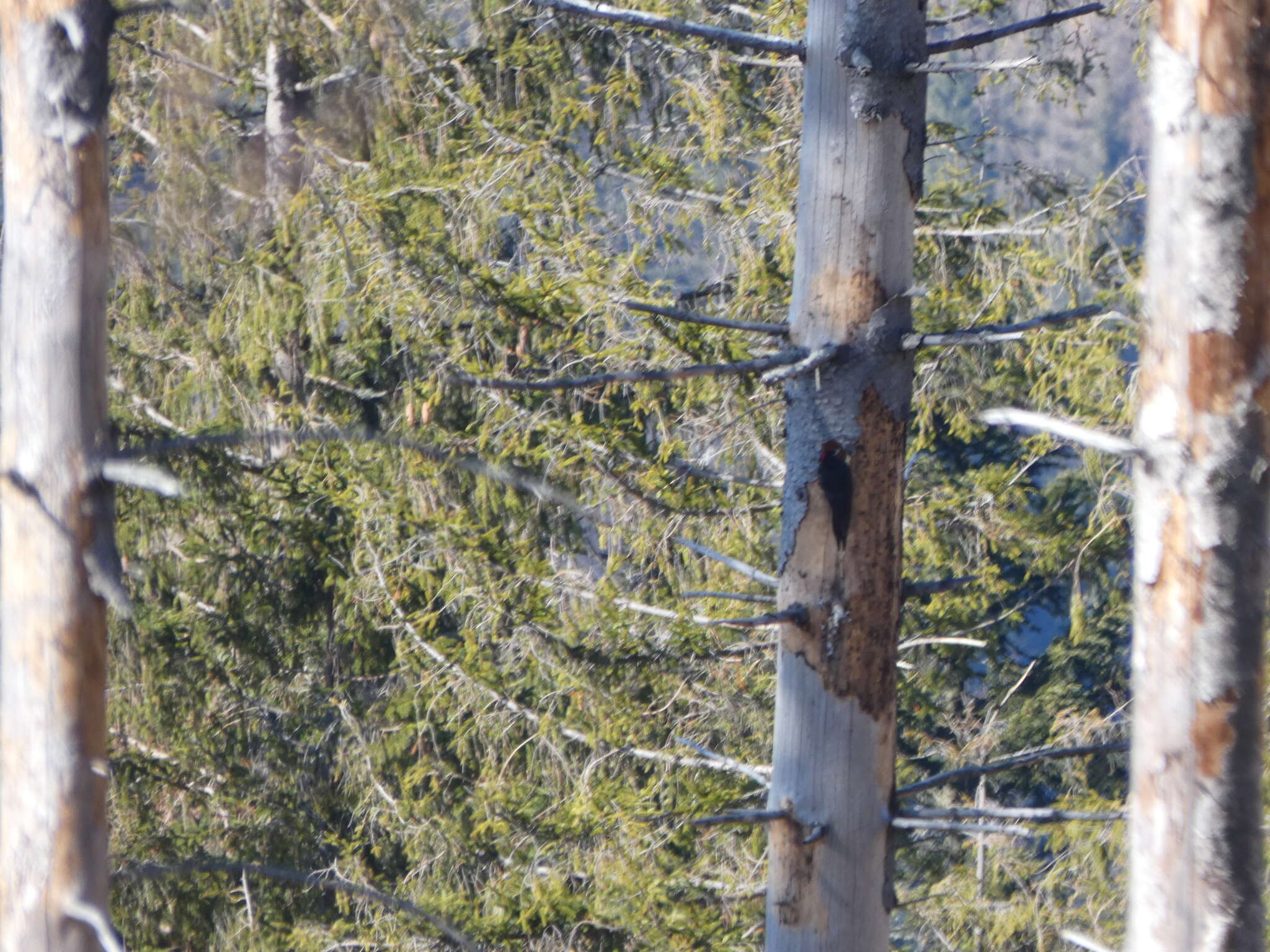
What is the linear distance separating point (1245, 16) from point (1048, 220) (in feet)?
13.6

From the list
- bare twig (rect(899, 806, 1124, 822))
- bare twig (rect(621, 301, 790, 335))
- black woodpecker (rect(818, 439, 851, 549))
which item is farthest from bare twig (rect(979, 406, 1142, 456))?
bare twig (rect(899, 806, 1124, 822))

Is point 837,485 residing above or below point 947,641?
above

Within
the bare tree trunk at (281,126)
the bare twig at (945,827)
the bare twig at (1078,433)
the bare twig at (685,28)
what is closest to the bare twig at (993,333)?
the bare twig at (1078,433)

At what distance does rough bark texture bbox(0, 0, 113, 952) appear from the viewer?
322 cm

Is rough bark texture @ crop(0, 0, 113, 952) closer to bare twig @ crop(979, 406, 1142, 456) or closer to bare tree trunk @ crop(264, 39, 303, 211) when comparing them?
bare twig @ crop(979, 406, 1142, 456)

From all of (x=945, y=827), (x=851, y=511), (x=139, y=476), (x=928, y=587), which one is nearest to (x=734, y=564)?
(x=851, y=511)

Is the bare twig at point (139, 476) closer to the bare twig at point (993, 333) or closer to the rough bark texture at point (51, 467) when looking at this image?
the rough bark texture at point (51, 467)

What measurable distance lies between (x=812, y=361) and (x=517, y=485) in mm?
2216

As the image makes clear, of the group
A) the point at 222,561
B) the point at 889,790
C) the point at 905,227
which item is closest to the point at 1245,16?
the point at 905,227

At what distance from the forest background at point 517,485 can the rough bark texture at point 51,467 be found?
5.07 feet

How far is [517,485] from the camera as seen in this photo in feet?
17.4

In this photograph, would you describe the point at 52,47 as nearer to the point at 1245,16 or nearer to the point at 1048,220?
the point at 1245,16

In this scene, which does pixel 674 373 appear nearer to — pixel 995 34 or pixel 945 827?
pixel 995 34

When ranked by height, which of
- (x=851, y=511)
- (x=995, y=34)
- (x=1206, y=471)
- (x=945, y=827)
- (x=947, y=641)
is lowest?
(x=945, y=827)
